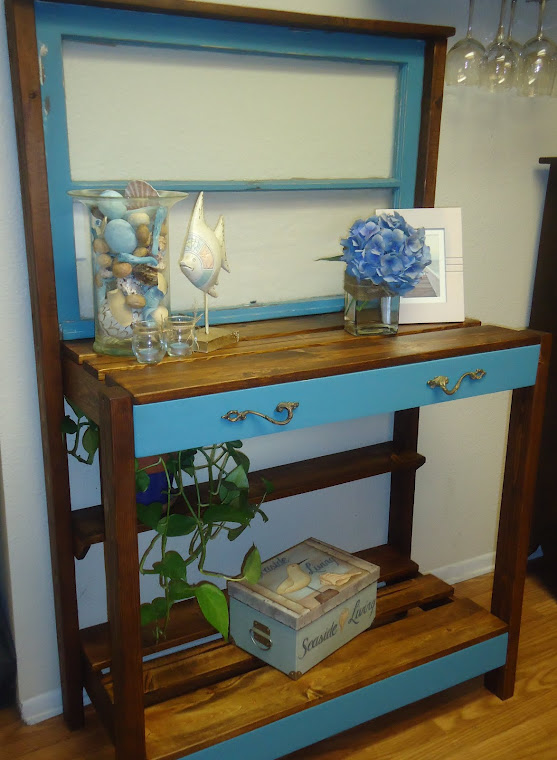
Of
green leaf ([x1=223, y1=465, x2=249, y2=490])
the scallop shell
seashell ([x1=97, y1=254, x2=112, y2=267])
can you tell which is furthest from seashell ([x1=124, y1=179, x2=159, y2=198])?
green leaf ([x1=223, y1=465, x2=249, y2=490])

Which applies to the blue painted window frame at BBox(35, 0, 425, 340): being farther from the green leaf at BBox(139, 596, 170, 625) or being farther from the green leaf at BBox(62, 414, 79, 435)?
the green leaf at BBox(139, 596, 170, 625)

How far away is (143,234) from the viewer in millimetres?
1336

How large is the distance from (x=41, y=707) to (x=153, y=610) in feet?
1.77

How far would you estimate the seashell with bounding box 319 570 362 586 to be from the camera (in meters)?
1.68

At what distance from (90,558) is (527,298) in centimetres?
150

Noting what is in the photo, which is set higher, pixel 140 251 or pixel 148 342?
pixel 140 251

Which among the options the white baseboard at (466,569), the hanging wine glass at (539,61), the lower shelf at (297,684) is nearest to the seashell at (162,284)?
the lower shelf at (297,684)

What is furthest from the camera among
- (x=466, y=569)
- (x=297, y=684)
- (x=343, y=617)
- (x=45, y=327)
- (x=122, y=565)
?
(x=466, y=569)

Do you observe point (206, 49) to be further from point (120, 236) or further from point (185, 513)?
point (185, 513)

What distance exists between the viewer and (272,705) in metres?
1.50

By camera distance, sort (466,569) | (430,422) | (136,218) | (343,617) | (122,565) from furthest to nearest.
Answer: (466,569)
(430,422)
(343,617)
(136,218)
(122,565)

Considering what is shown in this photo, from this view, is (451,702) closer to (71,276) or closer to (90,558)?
(90,558)

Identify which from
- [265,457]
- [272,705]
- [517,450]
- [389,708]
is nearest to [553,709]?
[389,708]

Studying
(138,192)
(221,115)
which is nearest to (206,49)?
(221,115)
